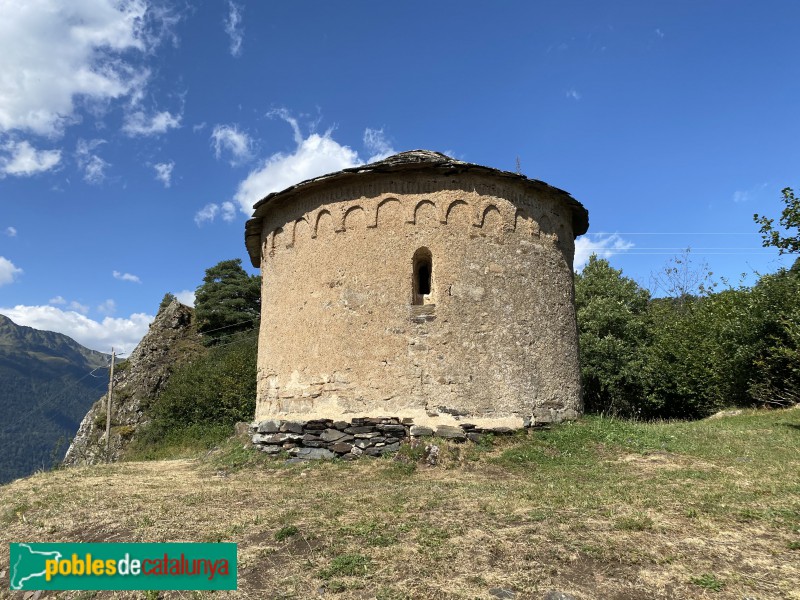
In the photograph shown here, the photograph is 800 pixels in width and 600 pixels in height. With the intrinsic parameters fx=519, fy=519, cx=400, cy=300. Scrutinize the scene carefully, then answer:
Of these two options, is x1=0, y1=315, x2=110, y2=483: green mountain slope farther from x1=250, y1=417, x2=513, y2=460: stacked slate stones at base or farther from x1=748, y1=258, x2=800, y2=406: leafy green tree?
x1=748, y1=258, x2=800, y2=406: leafy green tree

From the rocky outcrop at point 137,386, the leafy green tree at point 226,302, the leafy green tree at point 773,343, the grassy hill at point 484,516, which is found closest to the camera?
the grassy hill at point 484,516

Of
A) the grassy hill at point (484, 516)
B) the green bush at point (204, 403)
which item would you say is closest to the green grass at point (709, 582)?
the grassy hill at point (484, 516)

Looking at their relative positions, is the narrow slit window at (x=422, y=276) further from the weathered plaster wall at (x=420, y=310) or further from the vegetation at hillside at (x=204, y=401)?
the vegetation at hillside at (x=204, y=401)

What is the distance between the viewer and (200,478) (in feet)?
28.1

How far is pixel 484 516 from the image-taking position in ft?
18.0

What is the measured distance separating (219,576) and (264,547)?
607 millimetres

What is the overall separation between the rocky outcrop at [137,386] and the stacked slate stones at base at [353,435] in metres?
17.2

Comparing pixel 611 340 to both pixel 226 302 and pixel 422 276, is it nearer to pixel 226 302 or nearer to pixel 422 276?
pixel 422 276

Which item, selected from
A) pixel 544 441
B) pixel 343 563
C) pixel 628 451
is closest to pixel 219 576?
pixel 343 563

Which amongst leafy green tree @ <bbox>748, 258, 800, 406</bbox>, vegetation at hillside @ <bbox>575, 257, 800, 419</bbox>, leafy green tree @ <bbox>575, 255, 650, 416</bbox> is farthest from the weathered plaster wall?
leafy green tree @ <bbox>575, 255, 650, 416</bbox>

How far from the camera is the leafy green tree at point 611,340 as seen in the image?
73.8 ft

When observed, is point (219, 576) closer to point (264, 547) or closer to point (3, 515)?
point (264, 547)

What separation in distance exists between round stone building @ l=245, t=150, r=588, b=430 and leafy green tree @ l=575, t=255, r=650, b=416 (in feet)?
43.8

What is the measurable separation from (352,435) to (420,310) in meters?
2.42
